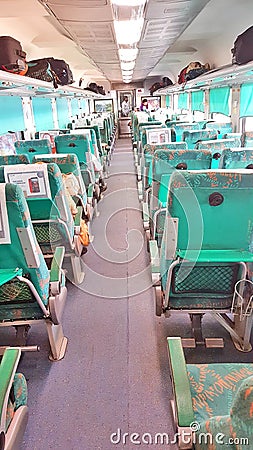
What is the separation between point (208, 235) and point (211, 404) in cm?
86

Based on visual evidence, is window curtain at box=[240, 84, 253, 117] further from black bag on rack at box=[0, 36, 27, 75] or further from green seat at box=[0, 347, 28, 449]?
green seat at box=[0, 347, 28, 449]

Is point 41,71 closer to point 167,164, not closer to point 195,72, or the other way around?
point 167,164

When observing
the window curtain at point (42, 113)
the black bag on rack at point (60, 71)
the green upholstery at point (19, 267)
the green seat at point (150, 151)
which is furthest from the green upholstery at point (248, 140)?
the window curtain at point (42, 113)

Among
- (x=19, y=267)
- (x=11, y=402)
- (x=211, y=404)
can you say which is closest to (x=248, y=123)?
(x=19, y=267)

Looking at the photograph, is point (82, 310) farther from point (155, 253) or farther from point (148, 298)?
point (155, 253)

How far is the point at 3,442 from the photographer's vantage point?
3.93 feet

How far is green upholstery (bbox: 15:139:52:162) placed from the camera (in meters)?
4.73

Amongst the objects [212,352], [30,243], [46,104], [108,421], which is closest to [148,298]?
[212,352]

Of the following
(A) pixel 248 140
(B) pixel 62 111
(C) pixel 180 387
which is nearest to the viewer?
(C) pixel 180 387

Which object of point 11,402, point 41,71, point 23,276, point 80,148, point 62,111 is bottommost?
point 11,402

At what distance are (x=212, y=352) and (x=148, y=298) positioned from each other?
81 cm

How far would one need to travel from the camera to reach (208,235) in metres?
1.97

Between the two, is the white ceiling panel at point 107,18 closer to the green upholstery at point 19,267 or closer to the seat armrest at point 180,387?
the green upholstery at point 19,267

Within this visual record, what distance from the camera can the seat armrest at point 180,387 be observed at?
1127 mm
